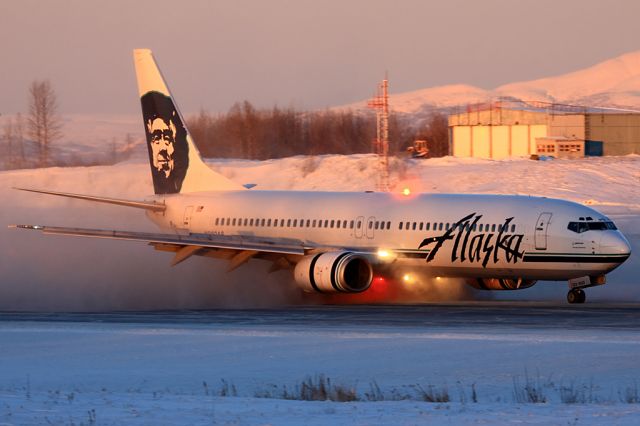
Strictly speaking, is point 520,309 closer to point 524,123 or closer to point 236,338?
point 236,338

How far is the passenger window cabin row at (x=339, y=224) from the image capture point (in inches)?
1478

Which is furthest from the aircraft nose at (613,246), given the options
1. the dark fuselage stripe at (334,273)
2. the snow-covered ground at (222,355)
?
the dark fuselage stripe at (334,273)

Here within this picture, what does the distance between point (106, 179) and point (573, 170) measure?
147 feet

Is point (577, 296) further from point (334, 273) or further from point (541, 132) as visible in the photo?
point (541, 132)

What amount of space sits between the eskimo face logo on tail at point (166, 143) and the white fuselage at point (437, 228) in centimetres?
148

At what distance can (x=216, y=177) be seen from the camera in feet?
150

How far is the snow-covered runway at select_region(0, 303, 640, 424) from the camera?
16906mm

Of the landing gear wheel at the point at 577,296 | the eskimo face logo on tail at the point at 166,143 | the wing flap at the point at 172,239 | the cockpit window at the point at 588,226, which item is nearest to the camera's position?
the cockpit window at the point at 588,226

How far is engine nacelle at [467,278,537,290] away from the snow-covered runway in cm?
509

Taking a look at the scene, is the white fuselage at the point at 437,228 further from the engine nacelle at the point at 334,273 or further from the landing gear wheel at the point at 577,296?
the engine nacelle at the point at 334,273

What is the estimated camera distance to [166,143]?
151 feet

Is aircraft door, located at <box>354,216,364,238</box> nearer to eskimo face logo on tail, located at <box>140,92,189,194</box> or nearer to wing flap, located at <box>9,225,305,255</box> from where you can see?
wing flap, located at <box>9,225,305,255</box>

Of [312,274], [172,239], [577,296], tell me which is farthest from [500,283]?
[172,239]

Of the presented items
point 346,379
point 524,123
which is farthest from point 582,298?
point 524,123
